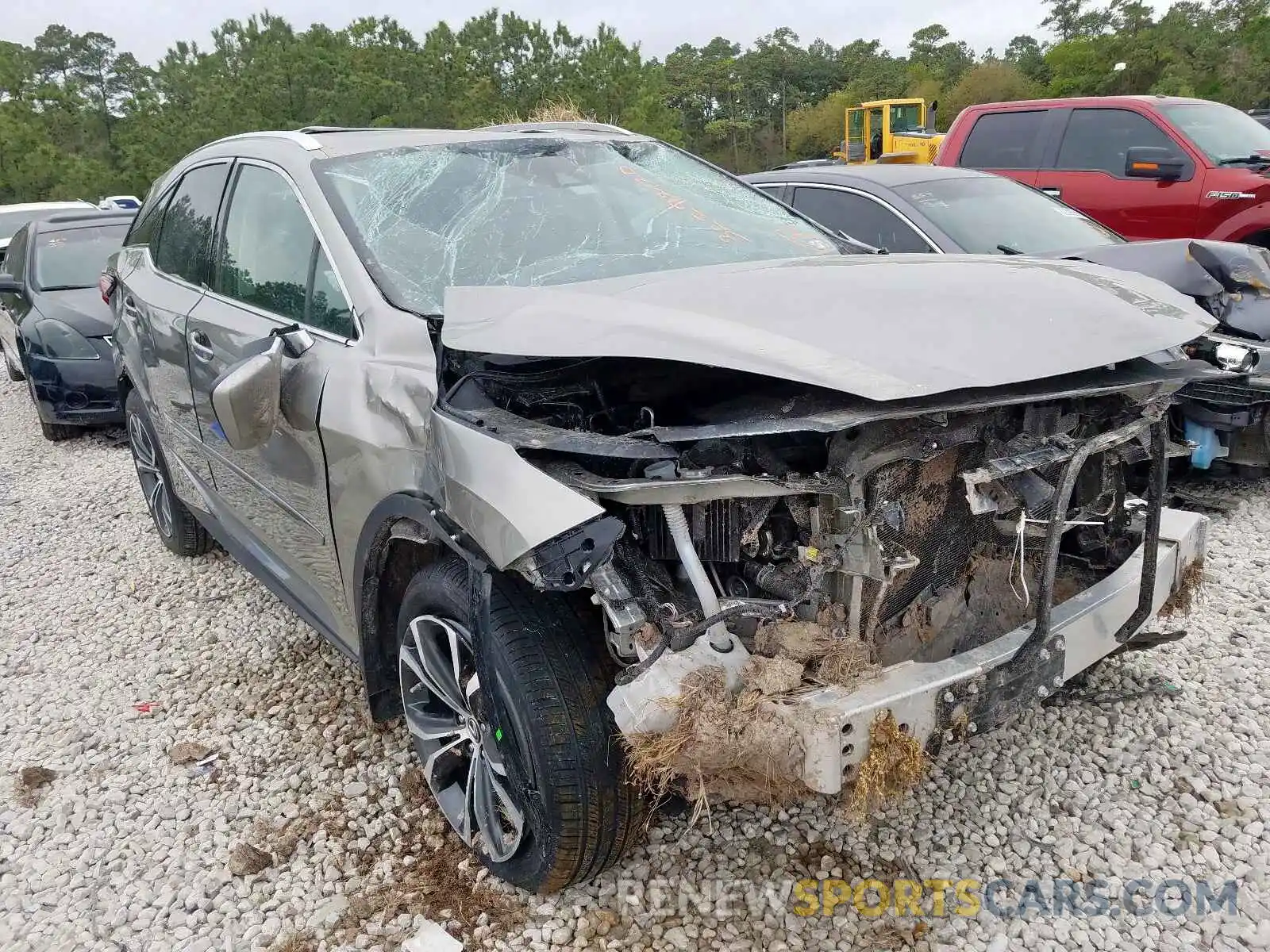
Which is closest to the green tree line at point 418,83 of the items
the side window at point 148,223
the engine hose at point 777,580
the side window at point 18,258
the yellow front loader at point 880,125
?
the yellow front loader at point 880,125

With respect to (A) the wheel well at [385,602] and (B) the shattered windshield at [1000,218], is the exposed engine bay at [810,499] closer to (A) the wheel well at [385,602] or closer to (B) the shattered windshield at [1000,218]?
(A) the wheel well at [385,602]

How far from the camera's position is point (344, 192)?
2.84m

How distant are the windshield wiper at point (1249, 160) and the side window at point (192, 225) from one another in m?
6.94

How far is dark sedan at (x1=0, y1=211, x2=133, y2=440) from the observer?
691cm

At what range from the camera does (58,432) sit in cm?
743

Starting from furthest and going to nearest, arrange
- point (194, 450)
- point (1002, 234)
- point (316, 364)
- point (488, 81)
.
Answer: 1. point (488, 81)
2. point (1002, 234)
3. point (194, 450)
4. point (316, 364)

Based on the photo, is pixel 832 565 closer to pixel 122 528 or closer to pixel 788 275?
pixel 788 275

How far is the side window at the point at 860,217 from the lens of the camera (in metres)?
5.12

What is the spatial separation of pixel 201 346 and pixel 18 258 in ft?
21.0

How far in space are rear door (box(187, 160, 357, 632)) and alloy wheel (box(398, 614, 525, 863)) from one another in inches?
17.2

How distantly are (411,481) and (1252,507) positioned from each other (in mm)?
4139

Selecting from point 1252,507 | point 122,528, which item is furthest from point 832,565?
point 122,528

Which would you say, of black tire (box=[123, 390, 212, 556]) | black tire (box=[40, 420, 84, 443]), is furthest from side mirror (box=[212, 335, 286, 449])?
black tire (box=[40, 420, 84, 443])

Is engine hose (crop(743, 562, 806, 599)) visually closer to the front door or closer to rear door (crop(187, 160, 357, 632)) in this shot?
rear door (crop(187, 160, 357, 632))
